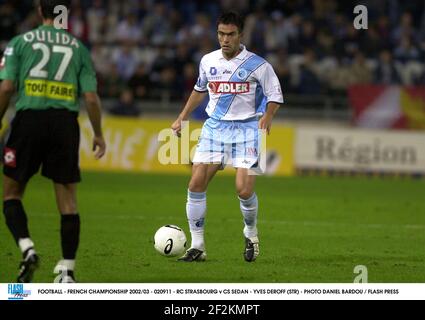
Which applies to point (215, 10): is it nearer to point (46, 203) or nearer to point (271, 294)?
point (46, 203)

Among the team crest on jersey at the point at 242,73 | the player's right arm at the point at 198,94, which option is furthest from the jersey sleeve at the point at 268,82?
the player's right arm at the point at 198,94

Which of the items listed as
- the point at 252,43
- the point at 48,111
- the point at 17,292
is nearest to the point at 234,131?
the point at 48,111

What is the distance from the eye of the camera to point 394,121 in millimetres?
21828

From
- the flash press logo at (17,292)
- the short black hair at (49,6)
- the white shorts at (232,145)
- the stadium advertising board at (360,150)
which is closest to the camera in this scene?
the flash press logo at (17,292)

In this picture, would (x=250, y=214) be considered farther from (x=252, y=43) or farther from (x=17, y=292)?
(x=252, y=43)

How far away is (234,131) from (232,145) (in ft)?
0.46

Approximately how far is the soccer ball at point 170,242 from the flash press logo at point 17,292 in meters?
2.34

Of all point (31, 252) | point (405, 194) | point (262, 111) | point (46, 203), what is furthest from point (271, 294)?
point (405, 194)

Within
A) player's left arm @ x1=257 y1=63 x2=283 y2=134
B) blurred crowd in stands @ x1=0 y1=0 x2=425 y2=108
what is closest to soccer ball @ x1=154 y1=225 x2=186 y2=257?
player's left arm @ x1=257 y1=63 x2=283 y2=134

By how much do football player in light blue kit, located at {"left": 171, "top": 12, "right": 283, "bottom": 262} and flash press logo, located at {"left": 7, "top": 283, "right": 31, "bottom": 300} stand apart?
2.45 m

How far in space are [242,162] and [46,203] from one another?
238 inches

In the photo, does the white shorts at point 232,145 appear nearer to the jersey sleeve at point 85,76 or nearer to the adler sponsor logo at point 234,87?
the adler sponsor logo at point 234,87

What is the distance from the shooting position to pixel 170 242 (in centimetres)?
923

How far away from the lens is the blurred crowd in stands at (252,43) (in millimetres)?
23047
